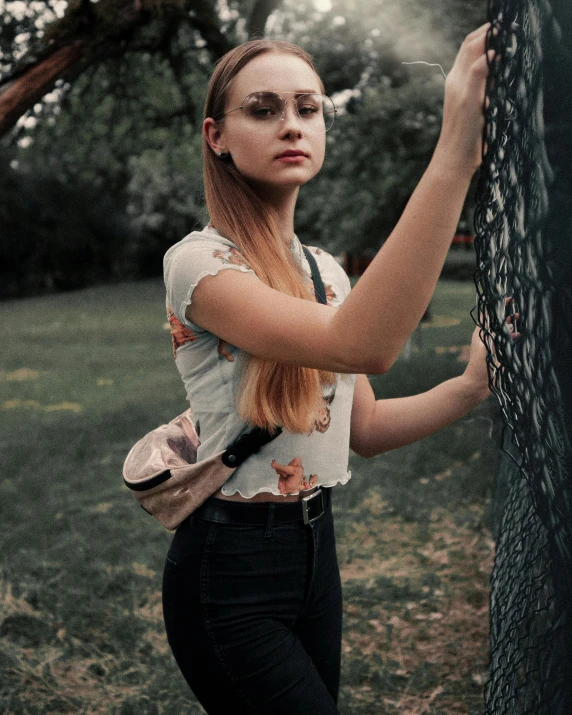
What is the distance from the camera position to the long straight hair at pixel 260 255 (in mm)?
1615

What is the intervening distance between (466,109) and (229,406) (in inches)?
31.3

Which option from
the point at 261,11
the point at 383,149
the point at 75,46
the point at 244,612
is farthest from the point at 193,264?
the point at 383,149

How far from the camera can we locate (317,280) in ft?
6.07

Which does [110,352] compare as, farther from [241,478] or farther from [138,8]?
[241,478]

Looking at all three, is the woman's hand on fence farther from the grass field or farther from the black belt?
the grass field

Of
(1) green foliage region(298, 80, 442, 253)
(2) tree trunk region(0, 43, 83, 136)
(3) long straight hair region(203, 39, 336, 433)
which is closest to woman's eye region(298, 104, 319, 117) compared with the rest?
(3) long straight hair region(203, 39, 336, 433)

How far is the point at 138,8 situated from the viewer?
19.5 ft

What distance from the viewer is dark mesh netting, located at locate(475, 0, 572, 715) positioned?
115cm

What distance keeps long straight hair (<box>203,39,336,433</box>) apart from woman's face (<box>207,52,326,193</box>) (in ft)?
0.10

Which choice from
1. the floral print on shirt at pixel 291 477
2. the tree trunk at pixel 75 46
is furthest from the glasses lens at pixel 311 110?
the tree trunk at pixel 75 46

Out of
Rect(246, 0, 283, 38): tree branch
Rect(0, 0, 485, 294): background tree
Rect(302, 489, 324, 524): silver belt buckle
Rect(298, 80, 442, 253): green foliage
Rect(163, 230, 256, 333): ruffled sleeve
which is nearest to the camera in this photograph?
Rect(163, 230, 256, 333): ruffled sleeve

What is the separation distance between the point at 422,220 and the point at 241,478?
2.45 feet

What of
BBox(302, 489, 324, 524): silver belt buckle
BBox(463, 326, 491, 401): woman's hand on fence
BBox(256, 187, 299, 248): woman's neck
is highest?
BBox(256, 187, 299, 248): woman's neck

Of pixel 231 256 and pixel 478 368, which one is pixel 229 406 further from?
pixel 478 368
